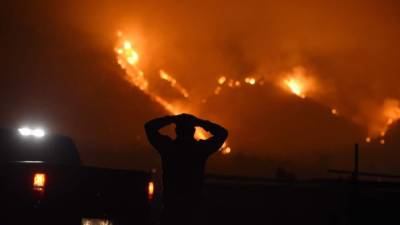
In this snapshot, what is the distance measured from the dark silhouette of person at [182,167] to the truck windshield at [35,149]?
18.2ft

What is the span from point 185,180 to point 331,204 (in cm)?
1075

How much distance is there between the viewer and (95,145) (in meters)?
44.0

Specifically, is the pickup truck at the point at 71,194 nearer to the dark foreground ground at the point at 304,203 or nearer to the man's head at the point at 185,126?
the man's head at the point at 185,126

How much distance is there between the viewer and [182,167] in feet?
26.7

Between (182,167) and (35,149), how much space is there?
261 inches

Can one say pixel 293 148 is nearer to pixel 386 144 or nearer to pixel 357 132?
pixel 357 132

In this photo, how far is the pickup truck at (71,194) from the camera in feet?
32.3

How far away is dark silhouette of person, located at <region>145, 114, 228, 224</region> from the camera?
8117mm

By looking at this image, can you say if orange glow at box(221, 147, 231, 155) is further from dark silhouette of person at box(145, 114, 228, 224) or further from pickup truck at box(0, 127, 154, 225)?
dark silhouette of person at box(145, 114, 228, 224)

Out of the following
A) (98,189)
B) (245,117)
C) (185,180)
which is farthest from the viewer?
(245,117)

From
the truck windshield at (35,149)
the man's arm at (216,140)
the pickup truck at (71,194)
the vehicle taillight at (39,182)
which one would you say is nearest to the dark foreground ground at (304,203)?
the truck windshield at (35,149)

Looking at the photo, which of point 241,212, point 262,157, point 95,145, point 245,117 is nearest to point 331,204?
point 241,212

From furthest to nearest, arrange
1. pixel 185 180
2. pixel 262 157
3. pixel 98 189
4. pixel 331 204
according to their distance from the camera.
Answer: pixel 262 157
pixel 331 204
pixel 98 189
pixel 185 180

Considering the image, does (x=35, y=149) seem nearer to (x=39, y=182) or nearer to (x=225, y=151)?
(x=39, y=182)
